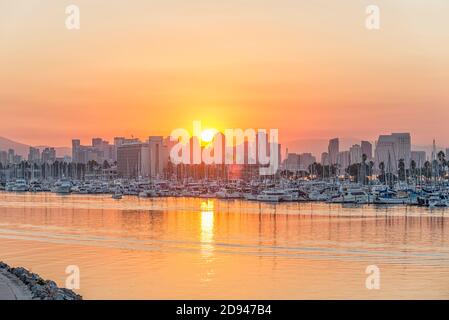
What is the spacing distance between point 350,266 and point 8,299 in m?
19.3

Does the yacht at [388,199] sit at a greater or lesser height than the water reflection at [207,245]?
greater

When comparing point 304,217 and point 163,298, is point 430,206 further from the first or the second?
point 163,298

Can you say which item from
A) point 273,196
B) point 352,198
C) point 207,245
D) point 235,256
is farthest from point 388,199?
point 235,256

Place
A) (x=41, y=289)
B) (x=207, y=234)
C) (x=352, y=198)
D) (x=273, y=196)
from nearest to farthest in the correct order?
(x=41, y=289) → (x=207, y=234) → (x=352, y=198) → (x=273, y=196)

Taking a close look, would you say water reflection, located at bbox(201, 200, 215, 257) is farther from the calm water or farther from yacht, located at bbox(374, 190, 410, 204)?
yacht, located at bbox(374, 190, 410, 204)

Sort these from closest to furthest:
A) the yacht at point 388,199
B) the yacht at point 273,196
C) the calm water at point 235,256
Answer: the calm water at point 235,256
the yacht at point 388,199
the yacht at point 273,196

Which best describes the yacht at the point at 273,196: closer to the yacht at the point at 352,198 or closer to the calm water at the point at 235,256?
the yacht at the point at 352,198

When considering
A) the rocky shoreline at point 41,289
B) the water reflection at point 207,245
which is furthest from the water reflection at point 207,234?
the rocky shoreline at point 41,289

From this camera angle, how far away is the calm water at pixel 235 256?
28.0 meters

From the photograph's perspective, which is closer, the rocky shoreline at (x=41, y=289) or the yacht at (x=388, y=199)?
the rocky shoreline at (x=41, y=289)

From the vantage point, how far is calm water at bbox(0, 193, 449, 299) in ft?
92.0

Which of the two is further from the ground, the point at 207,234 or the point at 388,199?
the point at 388,199

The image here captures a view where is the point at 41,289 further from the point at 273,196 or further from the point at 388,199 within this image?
the point at 273,196

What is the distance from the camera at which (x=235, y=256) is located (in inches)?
1511
